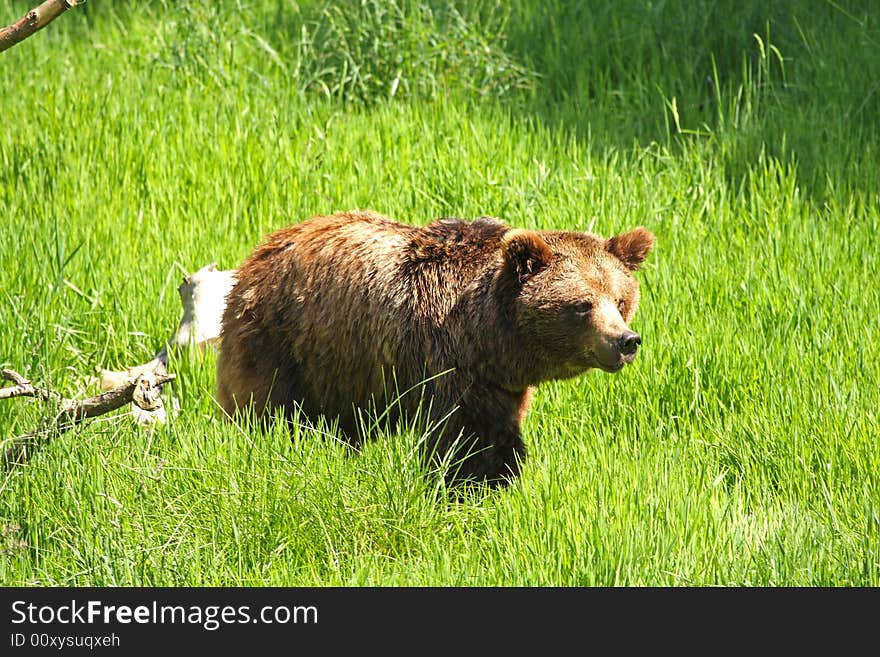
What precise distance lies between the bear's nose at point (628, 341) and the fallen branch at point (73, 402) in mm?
1607

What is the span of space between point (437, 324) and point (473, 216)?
2.16 meters

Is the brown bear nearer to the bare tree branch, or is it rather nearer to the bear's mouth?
the bear's mouth

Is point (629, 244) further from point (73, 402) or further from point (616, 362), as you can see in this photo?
point (73, 402)

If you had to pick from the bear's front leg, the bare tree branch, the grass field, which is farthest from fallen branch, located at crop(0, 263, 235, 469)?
the bare tree branch

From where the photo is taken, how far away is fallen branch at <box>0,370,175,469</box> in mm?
4133

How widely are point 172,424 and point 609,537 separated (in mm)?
1833

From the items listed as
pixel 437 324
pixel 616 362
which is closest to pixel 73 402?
pixel 437 324

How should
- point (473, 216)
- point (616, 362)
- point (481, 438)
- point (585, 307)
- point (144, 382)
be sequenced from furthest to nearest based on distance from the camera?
point (473, 216)
point (481, 438)
point (585, 307)
point (616, 362)
point (144, 382)

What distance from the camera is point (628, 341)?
4.23 meters

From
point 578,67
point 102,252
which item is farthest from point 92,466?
point 578,67

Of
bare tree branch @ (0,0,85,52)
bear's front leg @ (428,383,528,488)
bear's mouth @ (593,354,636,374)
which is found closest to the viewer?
bare tree branch @ (0,0,85,52)

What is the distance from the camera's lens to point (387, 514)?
422cm

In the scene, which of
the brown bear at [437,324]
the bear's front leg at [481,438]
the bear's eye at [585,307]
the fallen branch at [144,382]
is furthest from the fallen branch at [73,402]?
the bear's eye at [585,307]

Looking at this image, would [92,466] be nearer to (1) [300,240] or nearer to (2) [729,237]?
(1) [300,240]
